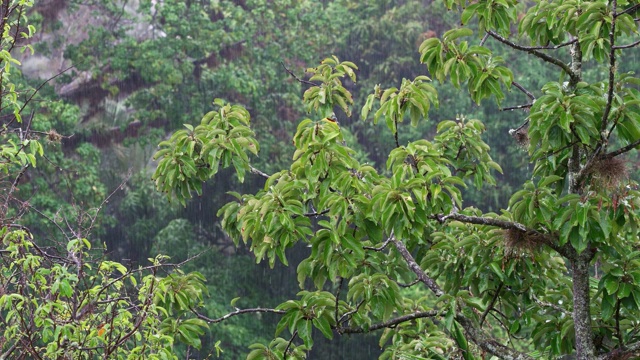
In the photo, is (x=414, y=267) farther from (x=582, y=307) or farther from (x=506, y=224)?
(x=582, y=307)

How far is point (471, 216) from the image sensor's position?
139 inches

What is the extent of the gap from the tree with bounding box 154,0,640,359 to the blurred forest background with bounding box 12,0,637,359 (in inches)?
317

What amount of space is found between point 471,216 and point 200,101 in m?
9.40

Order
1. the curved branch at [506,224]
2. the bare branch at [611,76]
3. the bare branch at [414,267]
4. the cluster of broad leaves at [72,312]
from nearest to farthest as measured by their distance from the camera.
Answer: the cluster of broad leaves at [72,312] < the bare branch at [611,76] < the curved branch at [506,224] < the bare branch at [414,267]

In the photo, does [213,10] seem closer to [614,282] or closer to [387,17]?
[387,17]

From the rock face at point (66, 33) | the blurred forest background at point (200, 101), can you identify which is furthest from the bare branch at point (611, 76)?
the rock face at point (66, 33)

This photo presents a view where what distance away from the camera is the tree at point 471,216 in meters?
3.20

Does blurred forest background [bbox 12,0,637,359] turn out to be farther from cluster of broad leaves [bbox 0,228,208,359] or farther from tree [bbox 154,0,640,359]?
cluster of broad leaves [bbox 0,228,208,359]

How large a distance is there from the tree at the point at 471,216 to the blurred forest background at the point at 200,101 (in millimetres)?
8044

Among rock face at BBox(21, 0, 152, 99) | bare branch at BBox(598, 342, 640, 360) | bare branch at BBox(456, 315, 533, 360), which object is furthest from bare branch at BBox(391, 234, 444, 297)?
rock face at BBox(21, 0, 152, 99)

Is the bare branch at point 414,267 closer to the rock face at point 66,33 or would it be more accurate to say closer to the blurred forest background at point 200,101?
the blurred forest background at point 200,101

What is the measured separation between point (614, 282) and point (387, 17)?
11.3 metres

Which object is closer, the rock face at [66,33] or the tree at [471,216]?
the tree at [471,216]

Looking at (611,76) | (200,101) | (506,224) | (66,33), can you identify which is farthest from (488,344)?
(66,33)
